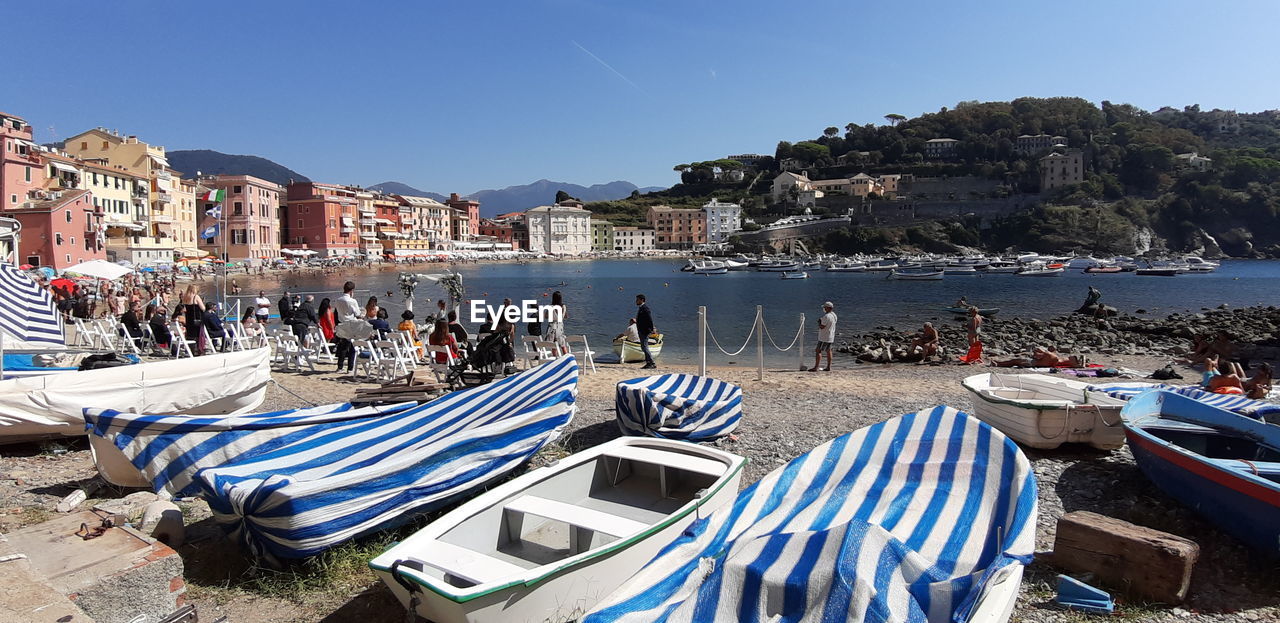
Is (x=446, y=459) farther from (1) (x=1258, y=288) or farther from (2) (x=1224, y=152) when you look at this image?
(2) (x=1224, y=152)

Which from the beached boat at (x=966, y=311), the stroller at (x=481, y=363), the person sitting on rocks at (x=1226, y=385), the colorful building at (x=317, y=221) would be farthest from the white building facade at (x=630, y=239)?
the person sitting on rocks at (x=1226, y=385)

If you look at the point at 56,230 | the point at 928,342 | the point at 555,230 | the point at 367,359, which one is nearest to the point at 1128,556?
the point at 367,359

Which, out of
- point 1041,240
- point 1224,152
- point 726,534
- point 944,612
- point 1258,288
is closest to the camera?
point 944,612

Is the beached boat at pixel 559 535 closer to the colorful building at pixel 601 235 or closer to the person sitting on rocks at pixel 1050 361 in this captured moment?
the person sitting on rocks at pixel 1050 361

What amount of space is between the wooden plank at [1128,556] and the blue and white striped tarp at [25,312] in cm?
1345

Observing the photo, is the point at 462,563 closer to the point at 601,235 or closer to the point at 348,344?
the point at 348,344

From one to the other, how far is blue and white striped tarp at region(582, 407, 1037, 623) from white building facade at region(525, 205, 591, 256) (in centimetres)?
13006

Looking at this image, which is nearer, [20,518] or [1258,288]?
[20,518]

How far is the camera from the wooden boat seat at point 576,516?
4.39 metres

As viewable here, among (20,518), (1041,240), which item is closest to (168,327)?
(20,518)

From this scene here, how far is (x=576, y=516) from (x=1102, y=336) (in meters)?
23.9

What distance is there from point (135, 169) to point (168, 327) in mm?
57443

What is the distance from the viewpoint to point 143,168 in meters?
58.6

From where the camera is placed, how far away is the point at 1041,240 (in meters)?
113
